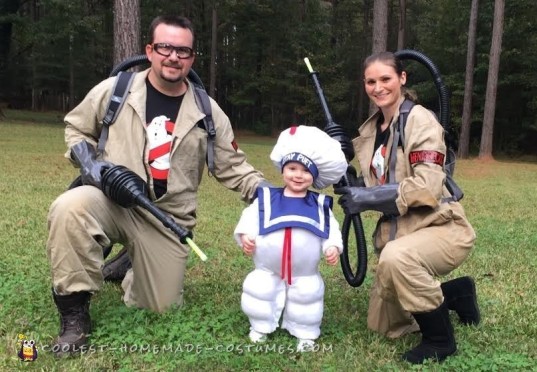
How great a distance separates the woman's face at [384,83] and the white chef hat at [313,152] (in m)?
0.39

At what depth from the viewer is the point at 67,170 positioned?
1220 centimetres

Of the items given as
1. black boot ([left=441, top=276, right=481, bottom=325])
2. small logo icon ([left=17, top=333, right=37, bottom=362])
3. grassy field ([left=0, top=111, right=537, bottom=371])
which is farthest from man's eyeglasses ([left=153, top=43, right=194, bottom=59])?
black boot ([left=441, top=276, right=481, bottom=325])

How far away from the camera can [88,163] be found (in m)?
3.46

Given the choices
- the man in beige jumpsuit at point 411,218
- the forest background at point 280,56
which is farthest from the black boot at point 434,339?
the forest background at point 280,56

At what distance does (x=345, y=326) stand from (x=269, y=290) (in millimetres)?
Answer: 700

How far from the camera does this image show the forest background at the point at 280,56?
27.9 metres

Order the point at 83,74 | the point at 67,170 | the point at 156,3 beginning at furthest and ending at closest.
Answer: the point at 83,74
the point at 156,3
the point at 67,170

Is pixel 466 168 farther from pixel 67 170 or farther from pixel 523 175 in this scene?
pixel 67 170

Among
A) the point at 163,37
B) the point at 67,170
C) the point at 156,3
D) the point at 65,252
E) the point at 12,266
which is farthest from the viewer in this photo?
the point at 156,3

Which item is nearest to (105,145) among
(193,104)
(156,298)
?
(193,104)

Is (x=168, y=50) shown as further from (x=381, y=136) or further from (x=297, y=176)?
(x=381, y=136)

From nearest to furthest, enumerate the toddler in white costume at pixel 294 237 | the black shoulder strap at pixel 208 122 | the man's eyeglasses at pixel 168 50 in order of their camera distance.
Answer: the toddler in white costume at pixel 294 237 → the man's eyeglasses at pixel 168 50 → the black shoulder strap at pixel 208 122

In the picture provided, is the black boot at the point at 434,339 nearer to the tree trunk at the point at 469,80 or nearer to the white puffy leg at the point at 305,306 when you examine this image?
the white puffy leg at the point at 305,306

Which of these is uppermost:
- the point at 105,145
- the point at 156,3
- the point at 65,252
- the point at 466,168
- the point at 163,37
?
the point at 156,3
